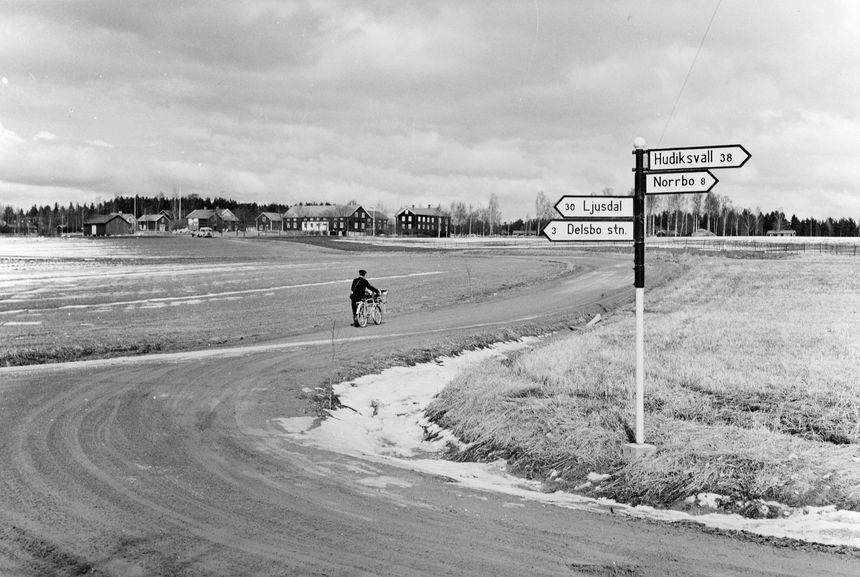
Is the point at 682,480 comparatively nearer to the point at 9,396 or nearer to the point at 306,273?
the point at 9,396

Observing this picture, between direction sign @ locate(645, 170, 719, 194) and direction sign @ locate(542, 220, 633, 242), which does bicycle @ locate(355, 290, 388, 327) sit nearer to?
direction sign @ locate(542, 220, 633, 242)

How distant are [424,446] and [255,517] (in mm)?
3789

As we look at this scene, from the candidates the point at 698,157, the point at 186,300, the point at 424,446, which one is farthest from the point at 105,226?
the point at 698,157

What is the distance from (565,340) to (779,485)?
11.8 meters

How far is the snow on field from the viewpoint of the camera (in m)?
6.20

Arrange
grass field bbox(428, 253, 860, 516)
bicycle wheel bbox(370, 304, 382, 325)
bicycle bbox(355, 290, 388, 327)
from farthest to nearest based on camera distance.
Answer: bicycle wheel bbox(370, 304, 382, 325)
bicycle bbox(355, 290, 388, 327)
grass field bbox(428, 253, 860, 516)

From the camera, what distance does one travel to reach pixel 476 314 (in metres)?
25.9

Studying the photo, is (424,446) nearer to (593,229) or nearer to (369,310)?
(593,229)

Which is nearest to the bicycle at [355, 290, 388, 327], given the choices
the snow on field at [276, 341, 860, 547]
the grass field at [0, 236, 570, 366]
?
the grass field at [0, 236, 570, 366]

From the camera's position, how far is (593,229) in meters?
8.50

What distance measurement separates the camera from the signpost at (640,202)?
26.2ft

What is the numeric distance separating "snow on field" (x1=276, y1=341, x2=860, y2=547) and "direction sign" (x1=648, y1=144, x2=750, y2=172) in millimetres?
3798

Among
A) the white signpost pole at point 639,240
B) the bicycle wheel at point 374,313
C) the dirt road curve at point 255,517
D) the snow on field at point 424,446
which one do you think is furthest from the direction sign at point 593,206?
the bicycle wheel at point 374,313

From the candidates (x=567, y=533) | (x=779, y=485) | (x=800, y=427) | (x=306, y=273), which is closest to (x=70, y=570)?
(x=567, y=533)
